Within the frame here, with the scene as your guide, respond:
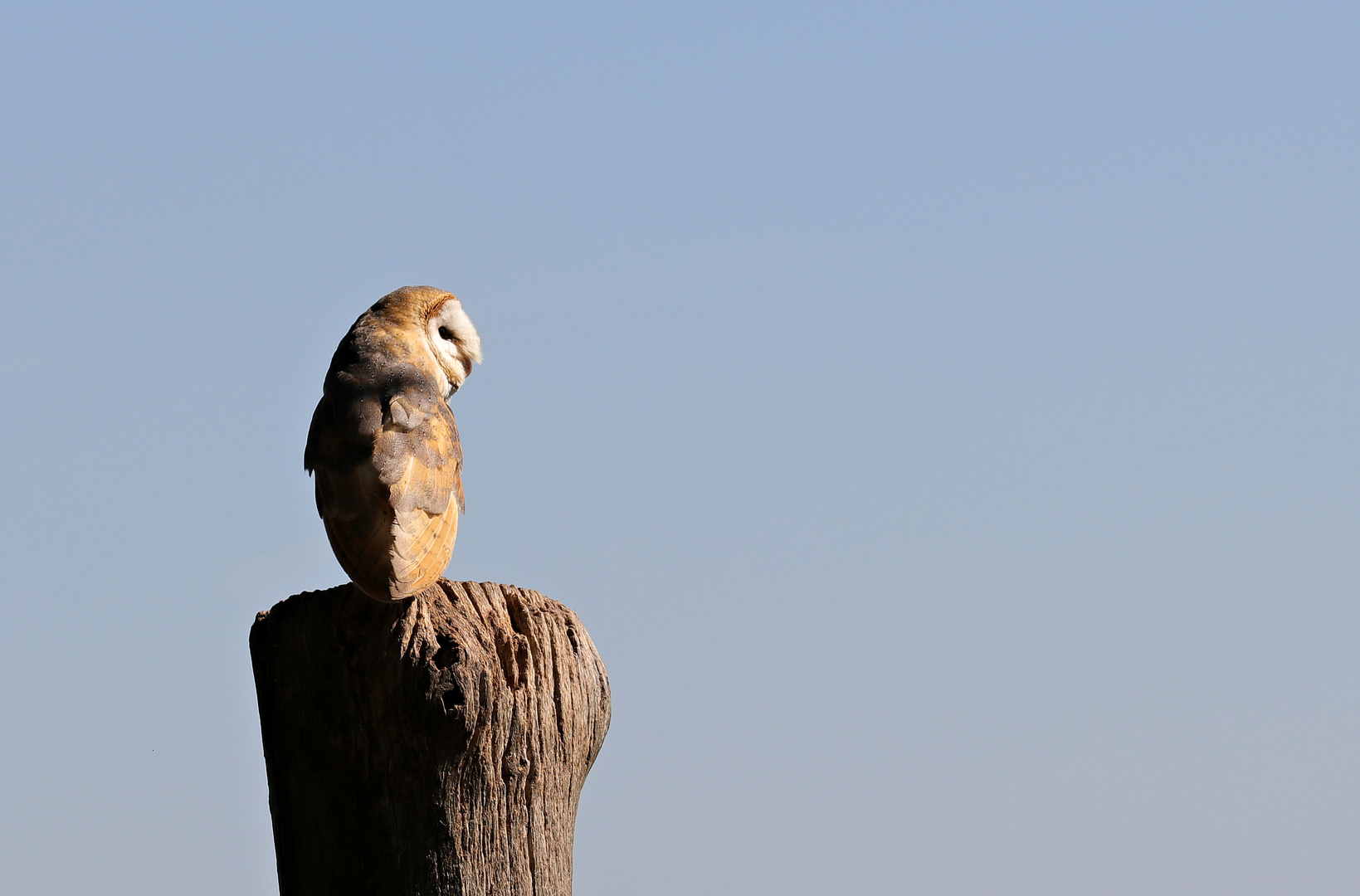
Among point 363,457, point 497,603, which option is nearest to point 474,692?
point 497,603

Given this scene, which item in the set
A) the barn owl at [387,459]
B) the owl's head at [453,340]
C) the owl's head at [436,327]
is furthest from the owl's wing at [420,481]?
the owl's head at [453,340]

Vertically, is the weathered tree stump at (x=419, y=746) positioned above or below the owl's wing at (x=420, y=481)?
below

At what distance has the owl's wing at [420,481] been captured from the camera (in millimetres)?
4609

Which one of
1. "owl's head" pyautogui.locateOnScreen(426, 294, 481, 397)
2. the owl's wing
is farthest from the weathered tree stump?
"owl's head" pyautogui.locateOnScreen(426, 294, 481, 397)

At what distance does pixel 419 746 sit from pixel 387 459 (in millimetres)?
1712

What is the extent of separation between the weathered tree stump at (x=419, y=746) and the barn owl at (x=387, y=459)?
1.01ft

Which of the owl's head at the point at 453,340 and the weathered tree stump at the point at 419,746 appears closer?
the weathered tree stump at the point at 419,746

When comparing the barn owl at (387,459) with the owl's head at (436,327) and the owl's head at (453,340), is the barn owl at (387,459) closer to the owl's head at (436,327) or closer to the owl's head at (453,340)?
the owl's head at (436,327)

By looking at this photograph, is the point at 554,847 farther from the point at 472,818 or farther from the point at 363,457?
the point at 363,457

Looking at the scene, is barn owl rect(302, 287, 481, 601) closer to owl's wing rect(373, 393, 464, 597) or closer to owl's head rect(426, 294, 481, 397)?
owl's wing rect(373, 393, 464, 597)

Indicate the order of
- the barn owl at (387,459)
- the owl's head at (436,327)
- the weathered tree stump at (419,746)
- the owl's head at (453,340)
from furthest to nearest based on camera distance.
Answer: the owl's head at (453,340) → the owl's head at (436,327) → the barn owl at (387,459) → the weathered tree stump at (419,746)

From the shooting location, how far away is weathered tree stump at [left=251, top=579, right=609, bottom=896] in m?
3.73

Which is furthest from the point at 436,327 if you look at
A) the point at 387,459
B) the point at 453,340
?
the point at 387,459

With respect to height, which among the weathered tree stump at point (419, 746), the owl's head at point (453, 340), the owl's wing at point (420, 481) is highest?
the owl's head at point (453, 340)
